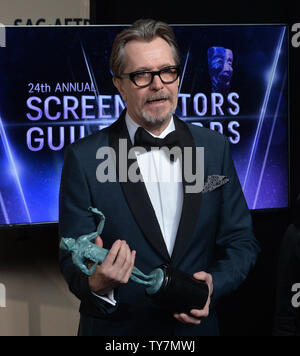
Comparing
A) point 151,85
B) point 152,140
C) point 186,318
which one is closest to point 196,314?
point 186,318

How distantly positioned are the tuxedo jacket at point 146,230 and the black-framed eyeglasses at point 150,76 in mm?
175

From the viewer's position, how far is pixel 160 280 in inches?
62.9

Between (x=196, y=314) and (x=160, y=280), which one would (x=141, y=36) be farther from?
(x=196, y=314)

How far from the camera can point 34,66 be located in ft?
8.30

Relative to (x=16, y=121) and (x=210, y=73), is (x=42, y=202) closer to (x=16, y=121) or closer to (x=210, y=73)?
(x=16, y=121)

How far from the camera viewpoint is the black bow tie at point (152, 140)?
180 centimetres

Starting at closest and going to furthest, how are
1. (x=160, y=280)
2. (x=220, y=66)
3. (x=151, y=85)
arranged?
1. (x=160, y=280)
2. (x=151, y=85)
3. (x=220, y=66)

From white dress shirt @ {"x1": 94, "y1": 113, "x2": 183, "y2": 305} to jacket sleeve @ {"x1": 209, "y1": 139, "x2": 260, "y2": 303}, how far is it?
14 cm

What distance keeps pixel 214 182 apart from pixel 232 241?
0.18 m

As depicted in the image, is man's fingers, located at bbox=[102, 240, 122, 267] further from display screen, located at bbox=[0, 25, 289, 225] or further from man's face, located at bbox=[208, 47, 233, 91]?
man's face, located at bbox=[208, 47, 233, 91]

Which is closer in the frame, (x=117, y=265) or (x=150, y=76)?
(x=117, y=265)

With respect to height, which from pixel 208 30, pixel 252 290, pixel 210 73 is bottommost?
pixel 252 290

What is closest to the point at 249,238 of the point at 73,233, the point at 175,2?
the point at 73,233
